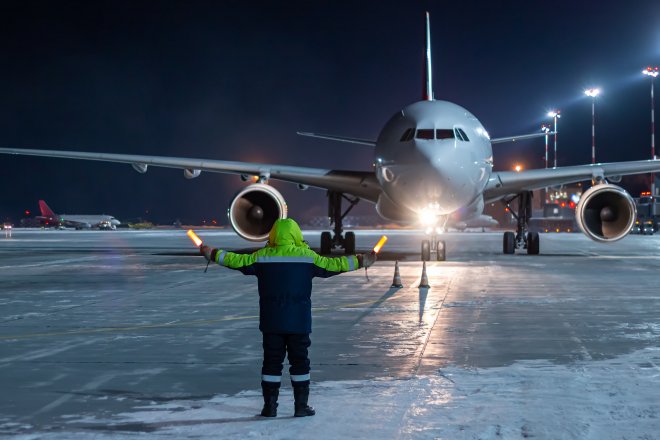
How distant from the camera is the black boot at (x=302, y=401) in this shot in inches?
235

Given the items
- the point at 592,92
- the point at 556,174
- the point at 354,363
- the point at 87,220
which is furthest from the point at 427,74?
the point at 87,220

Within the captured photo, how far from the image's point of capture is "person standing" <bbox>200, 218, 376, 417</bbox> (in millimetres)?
6184

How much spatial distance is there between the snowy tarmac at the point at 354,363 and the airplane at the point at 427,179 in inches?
247

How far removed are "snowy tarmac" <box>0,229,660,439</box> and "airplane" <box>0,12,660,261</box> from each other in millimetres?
6275

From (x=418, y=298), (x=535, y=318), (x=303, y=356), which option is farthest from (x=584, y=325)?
(x=303, y=356)

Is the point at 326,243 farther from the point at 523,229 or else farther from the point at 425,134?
the point at 425,134

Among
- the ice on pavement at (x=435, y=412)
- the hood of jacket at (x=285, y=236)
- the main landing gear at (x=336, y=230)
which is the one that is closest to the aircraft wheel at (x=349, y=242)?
the main landing gear at (x=336, y=230)

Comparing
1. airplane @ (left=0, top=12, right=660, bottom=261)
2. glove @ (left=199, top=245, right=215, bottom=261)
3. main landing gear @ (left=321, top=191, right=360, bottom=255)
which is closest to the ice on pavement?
glove @ (left=199, top=245, right=215, bottom=261)

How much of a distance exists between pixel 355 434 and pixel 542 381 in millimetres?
2319

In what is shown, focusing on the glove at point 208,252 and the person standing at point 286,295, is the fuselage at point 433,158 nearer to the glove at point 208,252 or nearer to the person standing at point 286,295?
the glove at point 208,252

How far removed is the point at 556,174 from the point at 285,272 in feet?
70.0

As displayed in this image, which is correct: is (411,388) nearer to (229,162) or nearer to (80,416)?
(80,416)

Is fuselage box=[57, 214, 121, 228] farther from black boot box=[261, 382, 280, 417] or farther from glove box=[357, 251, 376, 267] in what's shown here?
black boot box=[261, 382, 280, 417]

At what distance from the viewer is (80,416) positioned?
5938mm
